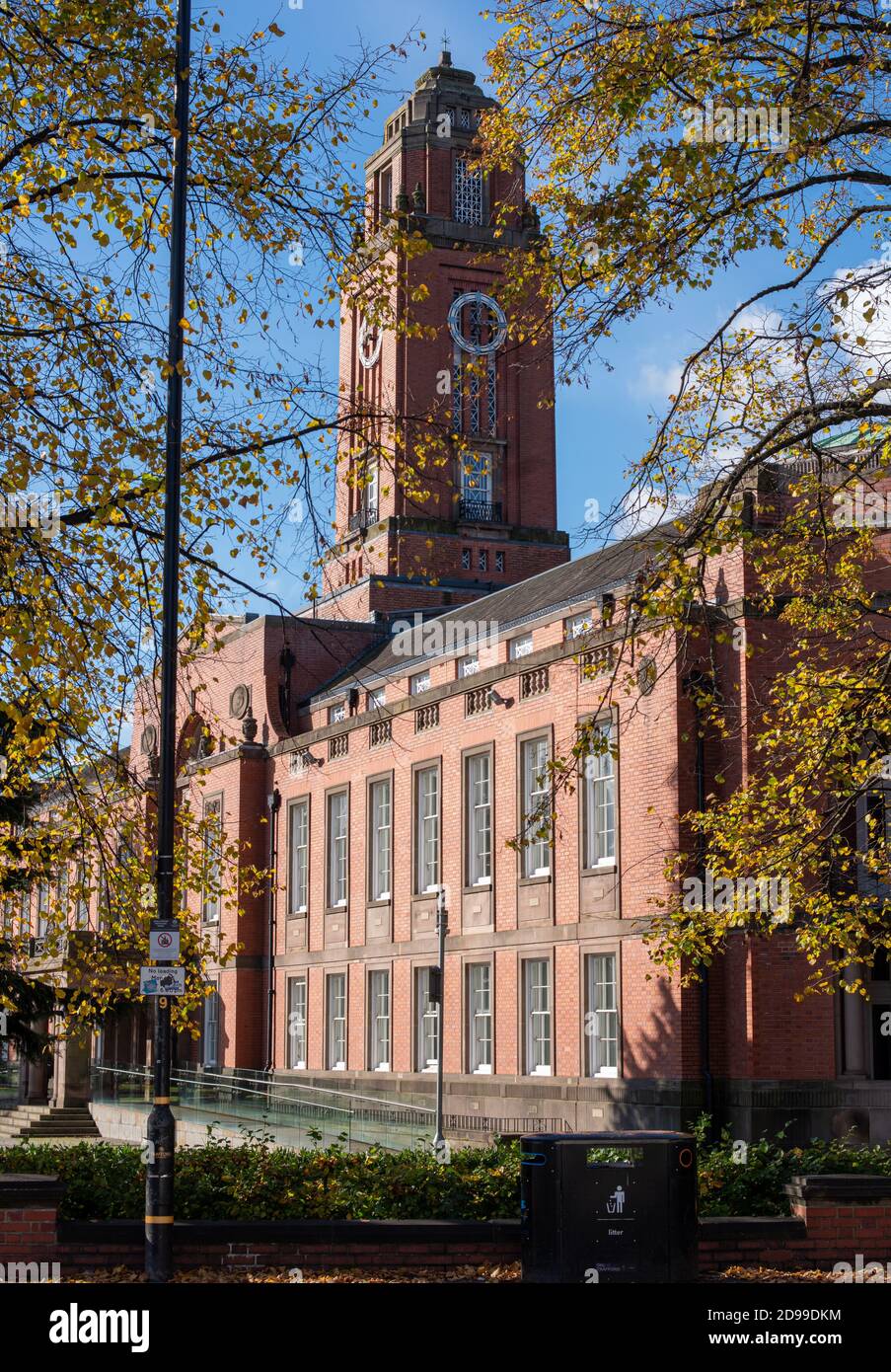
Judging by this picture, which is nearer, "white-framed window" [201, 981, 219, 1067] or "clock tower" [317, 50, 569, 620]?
"white-framed window" [201, 981, 219, 1067]

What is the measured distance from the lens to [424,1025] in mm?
40812

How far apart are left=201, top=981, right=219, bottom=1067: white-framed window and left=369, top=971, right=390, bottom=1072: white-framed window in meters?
9.32

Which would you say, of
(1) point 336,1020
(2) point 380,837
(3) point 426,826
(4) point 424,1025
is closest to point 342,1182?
(4) point 424,1025

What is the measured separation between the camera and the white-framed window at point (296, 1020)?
4784 cm

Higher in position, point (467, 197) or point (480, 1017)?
point (467, 197)

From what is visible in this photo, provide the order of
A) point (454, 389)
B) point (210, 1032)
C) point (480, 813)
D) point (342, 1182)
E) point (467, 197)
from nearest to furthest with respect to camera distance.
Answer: point (342, 1182) < point (480, 813) < point (210, 1032) < point (454, 389) < point (467, 197)

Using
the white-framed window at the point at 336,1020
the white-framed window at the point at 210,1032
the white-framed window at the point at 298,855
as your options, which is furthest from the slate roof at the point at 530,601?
the white-framed window at the point at 210,1032

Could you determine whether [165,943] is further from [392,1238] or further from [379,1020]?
[379,1020]

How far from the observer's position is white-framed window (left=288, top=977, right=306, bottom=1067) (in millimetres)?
47844

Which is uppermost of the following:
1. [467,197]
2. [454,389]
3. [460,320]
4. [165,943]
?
[467,197]

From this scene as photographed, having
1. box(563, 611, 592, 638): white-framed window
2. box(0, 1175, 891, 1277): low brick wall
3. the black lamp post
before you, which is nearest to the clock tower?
box(563, 611, 592, 638): white-framed window

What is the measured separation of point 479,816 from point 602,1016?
22.2ft

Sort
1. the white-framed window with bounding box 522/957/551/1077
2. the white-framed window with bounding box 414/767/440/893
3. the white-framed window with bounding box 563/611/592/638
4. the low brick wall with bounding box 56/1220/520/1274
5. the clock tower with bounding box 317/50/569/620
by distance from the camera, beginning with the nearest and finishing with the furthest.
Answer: the low brick wall with bounding box 56/1220/520/1274
the white-framed window with bounding box 563/611/592/638
the white-framed window with bounding box 522/957/551/1077
the white-framed window with bounding box 414/767/440/893
the clock tower with bounding box 317/50/569/620

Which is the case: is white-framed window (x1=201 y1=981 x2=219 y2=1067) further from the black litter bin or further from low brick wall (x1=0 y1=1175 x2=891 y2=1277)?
the black litter bin
